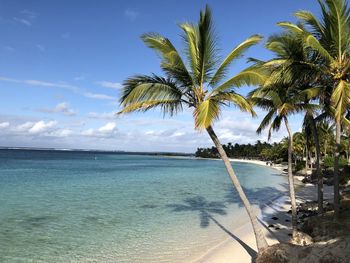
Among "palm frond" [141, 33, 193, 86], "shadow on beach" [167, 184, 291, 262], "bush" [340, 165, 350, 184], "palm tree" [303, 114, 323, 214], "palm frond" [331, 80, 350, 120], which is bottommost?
"shadow on beach" [167, 184, 291, 262]

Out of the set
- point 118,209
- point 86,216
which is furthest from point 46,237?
point 118,209

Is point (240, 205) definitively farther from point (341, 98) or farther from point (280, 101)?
point (341, 98)

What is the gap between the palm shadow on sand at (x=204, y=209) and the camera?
17734 millimetres

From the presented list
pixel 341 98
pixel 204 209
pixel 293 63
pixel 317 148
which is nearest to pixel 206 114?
pixel 341 98

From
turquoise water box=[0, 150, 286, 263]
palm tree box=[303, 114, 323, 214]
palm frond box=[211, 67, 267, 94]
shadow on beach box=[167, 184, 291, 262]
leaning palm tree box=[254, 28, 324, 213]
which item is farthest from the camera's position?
shadow on beach box=[167, 184, 291, 262]

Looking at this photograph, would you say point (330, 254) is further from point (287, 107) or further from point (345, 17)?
point (345, 17)

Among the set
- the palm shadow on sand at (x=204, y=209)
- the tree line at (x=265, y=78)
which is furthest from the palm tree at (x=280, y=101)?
the palm shadow on sand at (x=204, y=209)

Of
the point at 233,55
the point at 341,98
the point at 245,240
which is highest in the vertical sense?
the point at 233,55

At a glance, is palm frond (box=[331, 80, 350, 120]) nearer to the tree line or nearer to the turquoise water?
the tree line

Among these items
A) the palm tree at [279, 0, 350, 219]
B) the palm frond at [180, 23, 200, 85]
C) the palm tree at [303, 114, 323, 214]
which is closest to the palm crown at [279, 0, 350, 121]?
the palm tree at [279, 0, 350, 219]

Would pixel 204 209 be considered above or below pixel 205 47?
below

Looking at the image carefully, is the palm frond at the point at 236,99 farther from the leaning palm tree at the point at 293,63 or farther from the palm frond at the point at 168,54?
the leaning palm tree at the point at 293,63

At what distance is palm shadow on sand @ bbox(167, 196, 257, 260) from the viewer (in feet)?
58.2

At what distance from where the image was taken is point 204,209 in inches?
903
